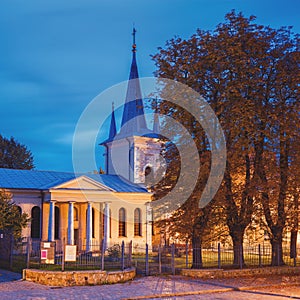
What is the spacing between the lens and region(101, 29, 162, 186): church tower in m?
42.2

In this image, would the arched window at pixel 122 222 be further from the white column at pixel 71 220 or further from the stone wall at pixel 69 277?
the stone wall at pixel 69 277

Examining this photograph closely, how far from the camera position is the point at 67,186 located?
33.5 metres

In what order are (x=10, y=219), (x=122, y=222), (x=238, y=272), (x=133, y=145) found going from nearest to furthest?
(x=238, y=272) < (x=10, y=219) < (x=122, y=222) < (x=133, y=145)

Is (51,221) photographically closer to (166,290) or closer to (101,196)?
(101,196)

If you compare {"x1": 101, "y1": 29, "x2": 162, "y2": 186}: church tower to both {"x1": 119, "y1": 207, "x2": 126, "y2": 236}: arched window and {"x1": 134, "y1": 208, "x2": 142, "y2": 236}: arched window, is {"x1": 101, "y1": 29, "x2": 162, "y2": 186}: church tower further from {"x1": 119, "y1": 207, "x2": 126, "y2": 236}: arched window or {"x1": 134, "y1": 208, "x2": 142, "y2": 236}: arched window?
{"x1": 119, "y1": 207, "x2": 126, "y2": 236}: arched window

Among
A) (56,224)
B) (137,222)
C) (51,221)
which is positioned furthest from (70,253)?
(137,222)

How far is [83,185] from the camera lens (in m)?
34.3

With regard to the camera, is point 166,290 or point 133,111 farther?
point 133,111

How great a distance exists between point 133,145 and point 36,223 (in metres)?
11.8

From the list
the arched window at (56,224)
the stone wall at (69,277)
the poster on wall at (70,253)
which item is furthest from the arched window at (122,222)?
the stone wall at (69,277)

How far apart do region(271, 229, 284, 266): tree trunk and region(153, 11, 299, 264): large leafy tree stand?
0.08 m

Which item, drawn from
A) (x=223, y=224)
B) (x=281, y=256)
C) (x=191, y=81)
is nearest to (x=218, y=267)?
(x=223, y=224)

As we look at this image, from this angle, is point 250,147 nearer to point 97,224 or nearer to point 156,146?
point 97,224

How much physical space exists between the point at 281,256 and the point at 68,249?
1064cm
